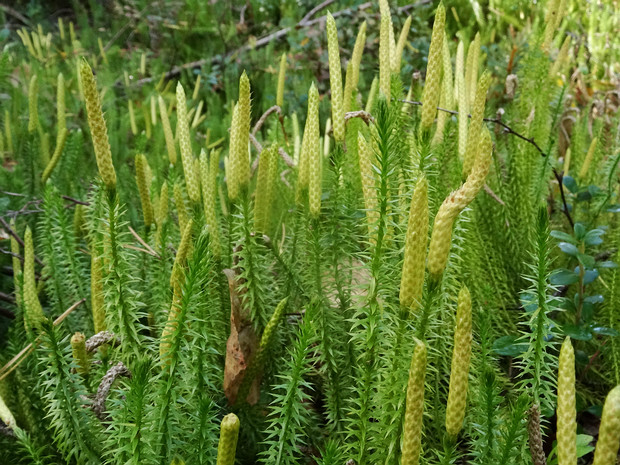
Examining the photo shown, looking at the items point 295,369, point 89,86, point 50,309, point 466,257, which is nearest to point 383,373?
point 295,369

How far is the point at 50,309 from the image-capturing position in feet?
4.10

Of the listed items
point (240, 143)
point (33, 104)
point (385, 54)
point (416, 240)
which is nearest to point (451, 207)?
point (416, 240)

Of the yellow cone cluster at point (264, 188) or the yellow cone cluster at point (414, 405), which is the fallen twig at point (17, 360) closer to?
the yellow cone cluster at point (264, 188)

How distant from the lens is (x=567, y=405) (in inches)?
19.4

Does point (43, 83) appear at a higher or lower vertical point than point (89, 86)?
lower

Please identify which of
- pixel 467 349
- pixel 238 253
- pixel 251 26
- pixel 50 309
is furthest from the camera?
pixel 251 26

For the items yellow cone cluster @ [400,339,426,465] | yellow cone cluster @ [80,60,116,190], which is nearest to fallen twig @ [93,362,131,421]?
yellow cone cluster @ [80,60,116,190]

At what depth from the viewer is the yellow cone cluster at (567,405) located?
493 mm

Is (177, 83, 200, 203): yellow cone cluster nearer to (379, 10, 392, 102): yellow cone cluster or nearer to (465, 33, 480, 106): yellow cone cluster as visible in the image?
(379, 10, 392, 102): yellow cone cluster

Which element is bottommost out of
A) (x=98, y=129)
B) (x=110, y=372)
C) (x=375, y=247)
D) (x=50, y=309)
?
(x=50, y=309)

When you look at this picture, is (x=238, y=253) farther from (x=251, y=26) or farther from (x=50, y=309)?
(x=251, y=26)

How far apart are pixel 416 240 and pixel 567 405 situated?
0.21 m

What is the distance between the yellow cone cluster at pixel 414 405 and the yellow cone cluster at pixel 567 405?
0.40 ft

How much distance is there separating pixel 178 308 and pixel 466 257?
566 mm
